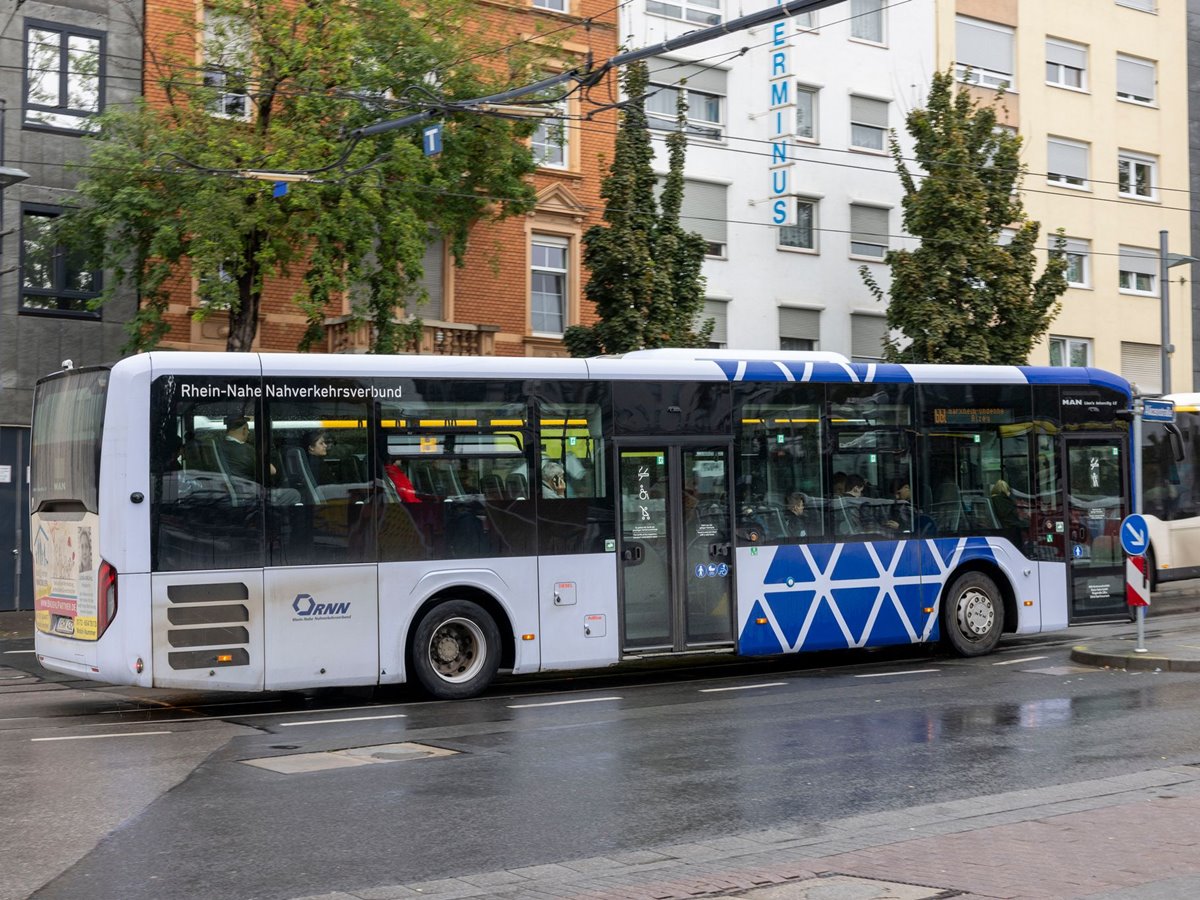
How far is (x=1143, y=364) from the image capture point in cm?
4209

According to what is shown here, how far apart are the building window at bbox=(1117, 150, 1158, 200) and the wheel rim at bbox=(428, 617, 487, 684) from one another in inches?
1295

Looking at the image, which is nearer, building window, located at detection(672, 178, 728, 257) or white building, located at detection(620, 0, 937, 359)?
white building, located at detection(620, 0, 937, 359)

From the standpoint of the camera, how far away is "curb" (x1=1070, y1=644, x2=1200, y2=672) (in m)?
15.4

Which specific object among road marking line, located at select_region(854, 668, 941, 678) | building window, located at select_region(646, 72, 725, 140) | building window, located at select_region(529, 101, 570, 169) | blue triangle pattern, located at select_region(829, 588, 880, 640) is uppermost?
building window, located at select_region(646, 72, 725, 140)

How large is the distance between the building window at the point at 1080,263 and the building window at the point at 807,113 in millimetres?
9204

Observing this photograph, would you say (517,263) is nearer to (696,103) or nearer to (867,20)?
(696,103)

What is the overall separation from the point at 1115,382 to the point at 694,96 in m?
17.1

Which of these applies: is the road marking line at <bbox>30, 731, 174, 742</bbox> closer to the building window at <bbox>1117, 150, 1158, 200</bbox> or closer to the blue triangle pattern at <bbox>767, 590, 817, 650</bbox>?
the blue triangle pattern at <bbox>767, 590, 817, 650</bbox>

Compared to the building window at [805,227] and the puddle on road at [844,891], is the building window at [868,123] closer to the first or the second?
the building window at [805,227]

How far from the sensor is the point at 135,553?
12453 mm

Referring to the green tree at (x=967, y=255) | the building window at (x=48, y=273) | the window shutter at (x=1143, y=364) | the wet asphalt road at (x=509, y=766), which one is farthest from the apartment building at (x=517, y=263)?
the window shutter at (x=1143, y=364)

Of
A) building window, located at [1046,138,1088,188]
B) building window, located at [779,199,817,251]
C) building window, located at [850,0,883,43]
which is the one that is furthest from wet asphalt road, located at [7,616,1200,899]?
building window, located at [1046,138,1088,188]

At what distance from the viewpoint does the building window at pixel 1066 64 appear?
132 ft

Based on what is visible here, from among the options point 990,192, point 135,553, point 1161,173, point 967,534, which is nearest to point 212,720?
point 135,553
